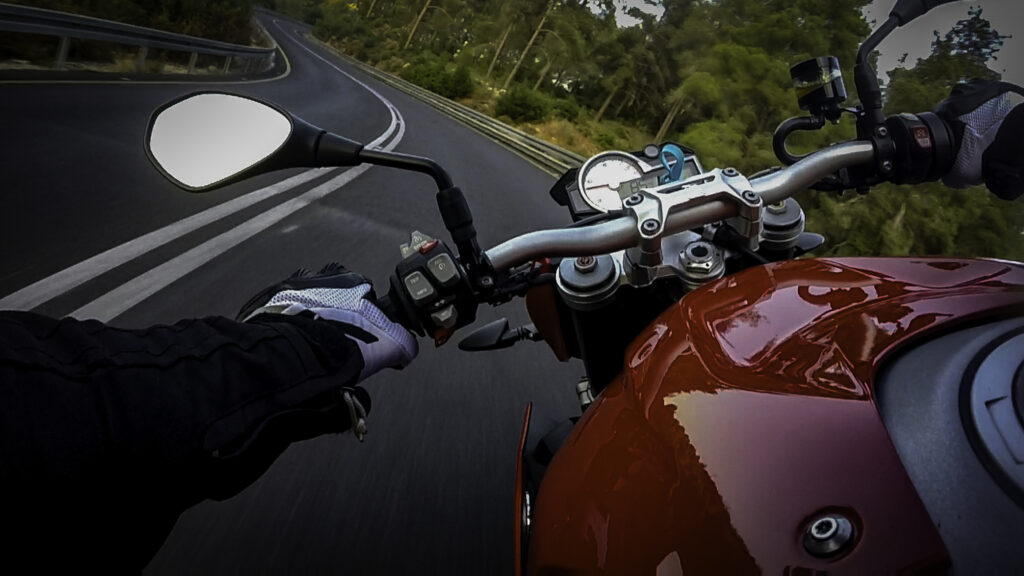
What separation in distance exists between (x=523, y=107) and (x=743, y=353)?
1966 cm

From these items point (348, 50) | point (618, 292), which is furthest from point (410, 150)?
point (348, 50)

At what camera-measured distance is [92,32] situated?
8328 millimetres

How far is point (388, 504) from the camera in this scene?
1838 millimetres

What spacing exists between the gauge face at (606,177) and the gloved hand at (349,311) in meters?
0.54

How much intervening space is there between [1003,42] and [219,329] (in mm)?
1234

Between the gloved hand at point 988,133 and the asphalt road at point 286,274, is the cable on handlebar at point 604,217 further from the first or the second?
the gloved hand at point 988,133

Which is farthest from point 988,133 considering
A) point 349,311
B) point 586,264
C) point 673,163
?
point 349,311

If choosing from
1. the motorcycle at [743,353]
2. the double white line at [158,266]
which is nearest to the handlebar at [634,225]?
the motorcycle at [743,353]

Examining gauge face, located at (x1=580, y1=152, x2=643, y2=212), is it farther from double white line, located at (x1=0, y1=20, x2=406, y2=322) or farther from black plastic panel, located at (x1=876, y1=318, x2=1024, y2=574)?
double white line, located at (x1=0, y1=20, x2=406, y2=322)

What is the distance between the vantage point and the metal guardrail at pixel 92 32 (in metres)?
7.10

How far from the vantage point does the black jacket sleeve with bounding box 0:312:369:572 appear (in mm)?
619

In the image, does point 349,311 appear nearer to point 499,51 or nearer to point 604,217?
point 604,217

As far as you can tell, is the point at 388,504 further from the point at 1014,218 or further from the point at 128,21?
the point at 128,21

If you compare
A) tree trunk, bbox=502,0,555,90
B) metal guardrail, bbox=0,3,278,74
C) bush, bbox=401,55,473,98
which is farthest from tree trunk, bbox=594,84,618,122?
metal guardrail, bbox=0,3,278,74
